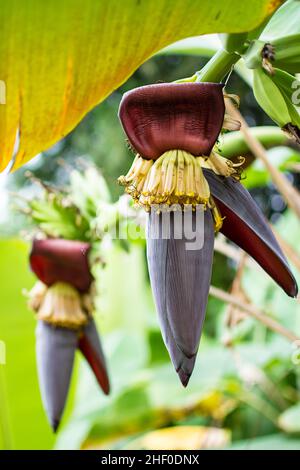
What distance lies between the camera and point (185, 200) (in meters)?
0.37

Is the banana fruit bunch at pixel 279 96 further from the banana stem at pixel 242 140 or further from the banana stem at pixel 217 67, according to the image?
the banana stem at pixel 242 140

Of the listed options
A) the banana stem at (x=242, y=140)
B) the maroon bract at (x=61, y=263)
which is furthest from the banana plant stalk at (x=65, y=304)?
the banana stem at (x=242, y=140)

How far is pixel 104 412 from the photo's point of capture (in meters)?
1.26

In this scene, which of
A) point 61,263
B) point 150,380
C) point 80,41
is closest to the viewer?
point 80,41

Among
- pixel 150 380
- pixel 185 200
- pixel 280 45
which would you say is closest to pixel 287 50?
pixel 280 45

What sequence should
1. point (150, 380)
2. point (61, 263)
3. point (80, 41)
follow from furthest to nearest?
1. point (150, 380)
2. point (61, 263)
3. point (80, 41)

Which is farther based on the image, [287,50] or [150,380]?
[150,380]

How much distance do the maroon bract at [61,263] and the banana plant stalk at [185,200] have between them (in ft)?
0.93

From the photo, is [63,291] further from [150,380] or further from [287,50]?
[150,380]

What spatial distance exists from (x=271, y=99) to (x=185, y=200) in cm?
8

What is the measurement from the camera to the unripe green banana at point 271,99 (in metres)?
0.36

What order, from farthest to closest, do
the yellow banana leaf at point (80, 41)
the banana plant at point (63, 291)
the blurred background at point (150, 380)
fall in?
the blurred background at point (150, 380)
the banana plant at point (63, 291)
the yellow banana leaf at point (80, 41)

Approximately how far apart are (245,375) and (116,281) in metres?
0.49

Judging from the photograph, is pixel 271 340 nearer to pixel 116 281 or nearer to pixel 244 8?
pixel 116 281
